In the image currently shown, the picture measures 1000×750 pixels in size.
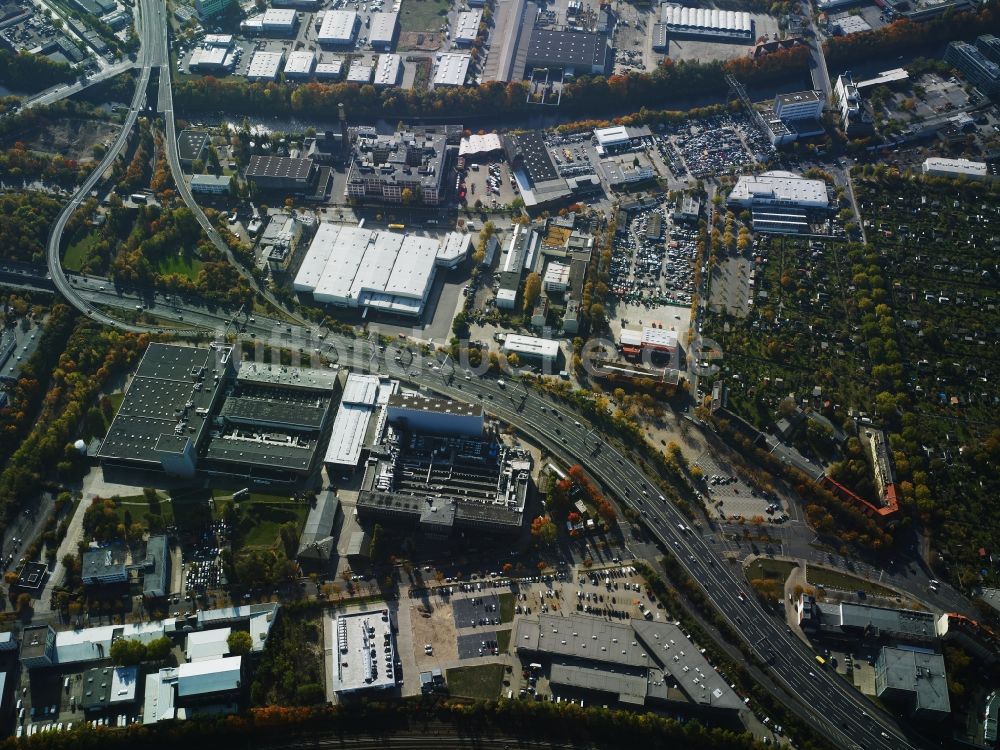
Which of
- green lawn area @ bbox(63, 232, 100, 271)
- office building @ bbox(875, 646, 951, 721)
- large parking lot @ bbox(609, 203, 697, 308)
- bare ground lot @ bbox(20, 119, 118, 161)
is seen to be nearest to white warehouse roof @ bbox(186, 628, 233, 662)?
green lawn area @ bbox(63, 232, 100, 271)

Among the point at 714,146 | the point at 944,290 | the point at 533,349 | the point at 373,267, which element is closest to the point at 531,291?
the point at 533,349

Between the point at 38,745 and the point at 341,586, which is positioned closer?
the point at 38,745

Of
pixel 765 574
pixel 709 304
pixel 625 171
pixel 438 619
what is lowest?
pixel 438 619

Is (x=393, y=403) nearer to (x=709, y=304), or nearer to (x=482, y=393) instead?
(x=482, y=393)

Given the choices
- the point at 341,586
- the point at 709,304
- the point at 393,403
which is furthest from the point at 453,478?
the point at 709,304

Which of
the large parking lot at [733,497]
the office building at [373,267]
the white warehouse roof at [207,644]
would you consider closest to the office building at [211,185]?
the office building at [373,267]

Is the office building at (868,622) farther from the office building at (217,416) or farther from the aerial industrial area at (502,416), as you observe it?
the office building at (217,416)
